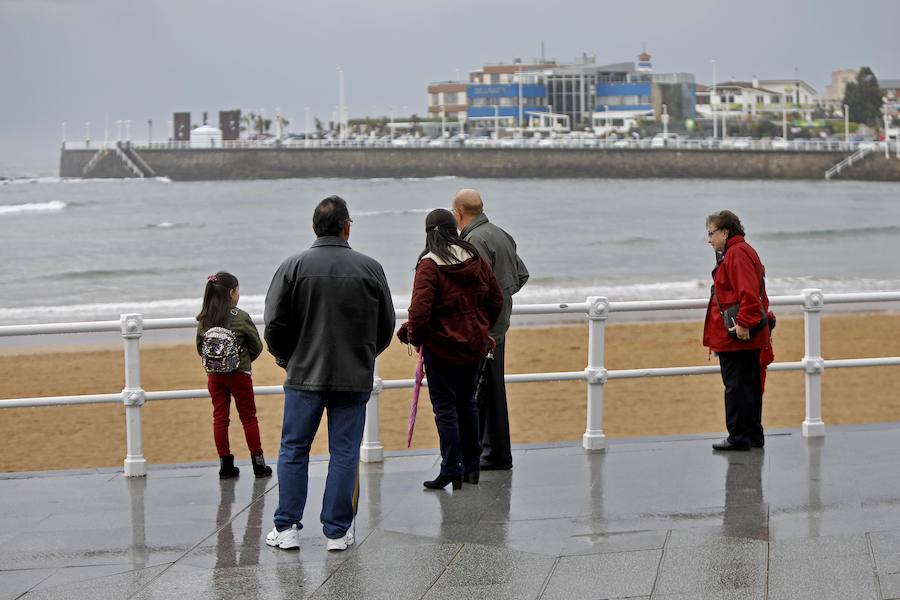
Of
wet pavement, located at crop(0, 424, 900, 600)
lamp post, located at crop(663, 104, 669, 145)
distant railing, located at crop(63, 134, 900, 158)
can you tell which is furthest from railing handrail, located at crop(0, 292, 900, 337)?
lamp post, located at crop(663, 104, 669, 145)

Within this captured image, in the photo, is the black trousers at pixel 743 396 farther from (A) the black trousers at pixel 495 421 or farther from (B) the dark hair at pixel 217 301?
(B) the dark hair at pixel 217 301

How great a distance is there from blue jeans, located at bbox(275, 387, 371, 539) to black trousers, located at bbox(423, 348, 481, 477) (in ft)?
2.56

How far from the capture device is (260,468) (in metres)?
6.55

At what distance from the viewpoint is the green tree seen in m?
153

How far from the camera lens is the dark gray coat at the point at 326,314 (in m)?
5.11

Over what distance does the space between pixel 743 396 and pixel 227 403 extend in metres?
2.89

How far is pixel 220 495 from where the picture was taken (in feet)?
20.4

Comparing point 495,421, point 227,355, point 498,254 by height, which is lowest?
point 495,421

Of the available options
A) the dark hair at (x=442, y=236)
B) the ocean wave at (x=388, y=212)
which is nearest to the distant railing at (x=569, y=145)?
the ocean wave at (x=388, y=212)

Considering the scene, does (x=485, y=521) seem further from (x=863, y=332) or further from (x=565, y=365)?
(x=863, y=332)

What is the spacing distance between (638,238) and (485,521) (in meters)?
55.1

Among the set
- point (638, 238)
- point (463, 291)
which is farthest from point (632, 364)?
point (638, 238)

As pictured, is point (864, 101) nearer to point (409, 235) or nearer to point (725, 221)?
point (409, 235)

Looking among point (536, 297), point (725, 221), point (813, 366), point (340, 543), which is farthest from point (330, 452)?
point (536, 297)
